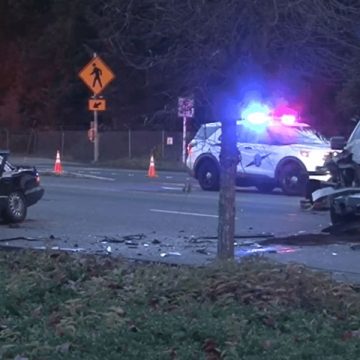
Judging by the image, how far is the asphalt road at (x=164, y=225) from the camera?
44.1 feet

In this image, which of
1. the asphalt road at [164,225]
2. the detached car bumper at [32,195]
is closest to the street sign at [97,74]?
the asphalt road at [164,225]

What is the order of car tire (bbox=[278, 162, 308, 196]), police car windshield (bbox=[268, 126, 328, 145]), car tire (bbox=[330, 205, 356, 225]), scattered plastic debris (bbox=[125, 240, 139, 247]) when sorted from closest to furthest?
1. scattered plastic debris (bbox=[125, 240, 139, 247])
2. car tire (bbox=[330, 205, 356, 225])
3. car tire (bbox=[278, 162, 308, 196])
4. police car windshield (bbox=[268, 126, 328, 145])

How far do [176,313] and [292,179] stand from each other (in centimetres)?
1803

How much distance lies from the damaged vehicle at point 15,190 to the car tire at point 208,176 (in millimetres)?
8467

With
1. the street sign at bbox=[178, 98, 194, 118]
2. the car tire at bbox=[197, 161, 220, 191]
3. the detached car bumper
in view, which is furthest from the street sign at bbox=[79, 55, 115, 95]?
the street sign at bbox=[178, 98, 194, 118]

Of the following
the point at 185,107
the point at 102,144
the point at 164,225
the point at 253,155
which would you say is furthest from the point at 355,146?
the point at 102,144

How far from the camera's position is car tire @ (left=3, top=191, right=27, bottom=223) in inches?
693

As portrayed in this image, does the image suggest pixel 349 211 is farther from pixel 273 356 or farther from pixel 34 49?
pixel 34 49

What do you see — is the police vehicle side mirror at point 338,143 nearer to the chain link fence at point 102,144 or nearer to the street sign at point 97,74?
the street sign at point 97,74

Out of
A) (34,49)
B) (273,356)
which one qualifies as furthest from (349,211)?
(34,49)

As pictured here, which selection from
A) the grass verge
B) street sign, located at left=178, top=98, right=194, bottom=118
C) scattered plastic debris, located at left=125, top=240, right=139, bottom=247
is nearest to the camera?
the grass verge

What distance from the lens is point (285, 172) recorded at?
83.6 feet

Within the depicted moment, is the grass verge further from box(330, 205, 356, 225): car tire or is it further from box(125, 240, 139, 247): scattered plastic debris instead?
box(330, 205, 356, 225): car tire

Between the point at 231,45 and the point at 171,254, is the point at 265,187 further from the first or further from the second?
the point at 231,45
